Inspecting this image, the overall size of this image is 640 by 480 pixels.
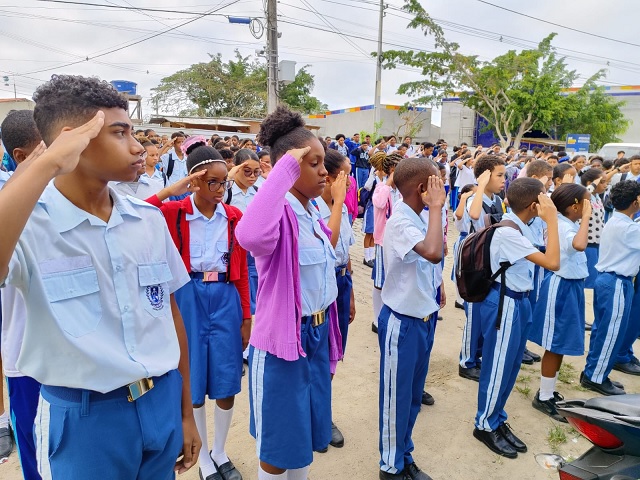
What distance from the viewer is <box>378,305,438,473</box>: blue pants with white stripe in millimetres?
2684

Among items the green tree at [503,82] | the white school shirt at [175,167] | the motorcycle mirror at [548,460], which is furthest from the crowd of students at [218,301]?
the green tree at [503,82]

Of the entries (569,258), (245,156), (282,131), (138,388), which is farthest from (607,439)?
(245,156)

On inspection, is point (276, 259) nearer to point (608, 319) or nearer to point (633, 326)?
point (608, 319)

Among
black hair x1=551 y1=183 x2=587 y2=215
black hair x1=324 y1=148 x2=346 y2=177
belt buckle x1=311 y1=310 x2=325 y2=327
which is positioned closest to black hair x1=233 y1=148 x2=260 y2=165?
black hair x1=324 y1=148 x2=346 y2=177

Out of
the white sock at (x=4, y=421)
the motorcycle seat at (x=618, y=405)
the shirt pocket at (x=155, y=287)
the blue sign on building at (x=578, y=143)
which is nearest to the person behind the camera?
the shirt pocket at (x=155, y=287)

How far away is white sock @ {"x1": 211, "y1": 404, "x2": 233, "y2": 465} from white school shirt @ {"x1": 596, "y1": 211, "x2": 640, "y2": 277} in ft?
11.3

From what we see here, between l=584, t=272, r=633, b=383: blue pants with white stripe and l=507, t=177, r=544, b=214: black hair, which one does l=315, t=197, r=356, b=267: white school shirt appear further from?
l=584, t=272, r=633, b=383: blue pants with white stripe

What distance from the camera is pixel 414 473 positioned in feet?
9.24

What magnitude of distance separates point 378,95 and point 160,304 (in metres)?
22.9

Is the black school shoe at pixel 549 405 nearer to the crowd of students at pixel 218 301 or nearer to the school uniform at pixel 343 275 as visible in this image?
the crowd of students at pixel 218 301

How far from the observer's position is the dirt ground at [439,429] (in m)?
2.95

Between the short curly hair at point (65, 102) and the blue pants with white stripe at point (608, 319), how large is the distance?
419 cm

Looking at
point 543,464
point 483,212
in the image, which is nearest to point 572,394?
point 543,464

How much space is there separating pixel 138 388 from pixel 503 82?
90.0ft
